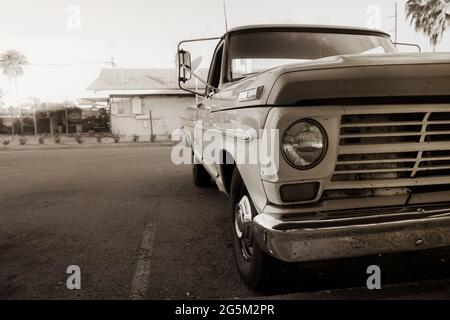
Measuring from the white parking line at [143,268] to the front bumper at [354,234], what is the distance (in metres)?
1.09

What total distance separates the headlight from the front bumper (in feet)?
0.97

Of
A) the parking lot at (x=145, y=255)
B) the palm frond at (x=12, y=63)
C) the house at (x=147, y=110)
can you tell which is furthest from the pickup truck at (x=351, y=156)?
the palm frond at (x=12, y=63)

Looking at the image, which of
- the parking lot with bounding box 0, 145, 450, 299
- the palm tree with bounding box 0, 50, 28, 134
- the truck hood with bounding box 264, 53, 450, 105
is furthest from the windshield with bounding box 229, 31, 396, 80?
the palm tree with bounding box 0, 50, 28, 134

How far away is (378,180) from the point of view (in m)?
2.03

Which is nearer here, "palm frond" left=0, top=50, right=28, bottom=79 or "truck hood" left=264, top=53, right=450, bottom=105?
"truck hood" left=264, top=53, right=450, bottom=105

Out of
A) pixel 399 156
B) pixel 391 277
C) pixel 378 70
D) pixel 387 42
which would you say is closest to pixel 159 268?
pixel 391 277

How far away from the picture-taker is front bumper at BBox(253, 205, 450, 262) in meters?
1.87

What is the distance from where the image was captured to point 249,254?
2.64 m

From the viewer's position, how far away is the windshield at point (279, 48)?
3.38 metres

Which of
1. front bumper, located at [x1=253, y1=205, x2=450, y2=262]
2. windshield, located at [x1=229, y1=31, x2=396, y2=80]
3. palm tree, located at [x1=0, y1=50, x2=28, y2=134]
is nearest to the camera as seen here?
front bumper, located at [x1=253, y1=205, x2=450, y2=262]

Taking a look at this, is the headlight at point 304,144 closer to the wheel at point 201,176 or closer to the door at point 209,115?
the door at point 209,115

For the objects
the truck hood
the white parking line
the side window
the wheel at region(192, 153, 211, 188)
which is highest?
the side window

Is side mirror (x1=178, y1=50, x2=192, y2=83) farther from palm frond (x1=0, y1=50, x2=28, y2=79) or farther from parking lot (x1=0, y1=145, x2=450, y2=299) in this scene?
palm frond (x1=0, y1=50, x2=28, y2=79)
